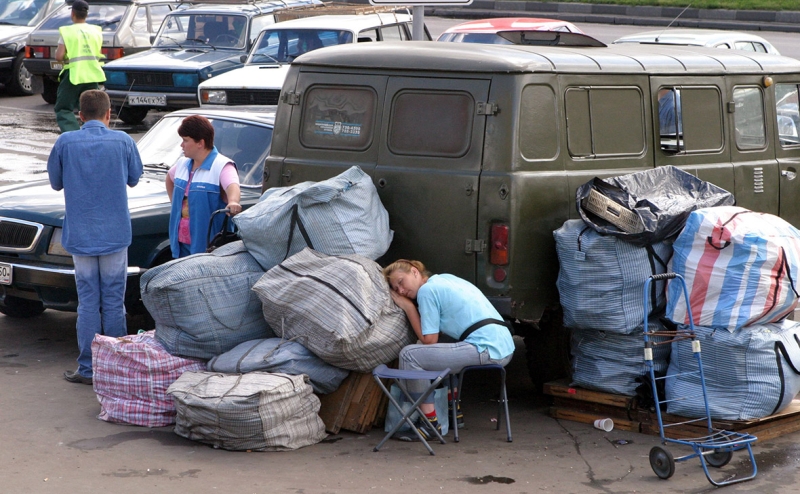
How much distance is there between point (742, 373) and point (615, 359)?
73 centimetres

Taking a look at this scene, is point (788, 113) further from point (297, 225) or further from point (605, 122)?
point (297, 225)

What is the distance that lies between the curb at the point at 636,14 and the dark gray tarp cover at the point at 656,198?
21907mm

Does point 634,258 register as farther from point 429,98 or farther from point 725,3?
point 725,3

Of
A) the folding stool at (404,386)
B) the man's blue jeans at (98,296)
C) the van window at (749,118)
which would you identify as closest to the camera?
the folding stool at (404,386)

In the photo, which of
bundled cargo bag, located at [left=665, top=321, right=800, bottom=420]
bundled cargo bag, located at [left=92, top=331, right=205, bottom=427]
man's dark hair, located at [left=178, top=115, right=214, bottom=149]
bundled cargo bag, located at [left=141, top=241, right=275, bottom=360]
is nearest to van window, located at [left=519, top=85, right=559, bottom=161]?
bundled cargo bag, located at [left=665, top=321, right=800, bottom=420]

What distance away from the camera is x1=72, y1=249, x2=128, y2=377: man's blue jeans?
6.62m

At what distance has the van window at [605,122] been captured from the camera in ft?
20.6

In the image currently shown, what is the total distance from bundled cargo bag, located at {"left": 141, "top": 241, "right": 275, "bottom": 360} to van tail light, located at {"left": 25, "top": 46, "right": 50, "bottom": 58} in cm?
1310

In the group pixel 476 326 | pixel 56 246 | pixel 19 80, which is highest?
pixel 476 326

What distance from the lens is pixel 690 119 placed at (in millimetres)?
6922

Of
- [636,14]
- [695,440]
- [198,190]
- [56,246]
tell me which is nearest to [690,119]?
[695,440]

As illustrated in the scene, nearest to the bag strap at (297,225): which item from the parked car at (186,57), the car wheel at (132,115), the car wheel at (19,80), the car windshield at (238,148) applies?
the car windshield at (238,148)

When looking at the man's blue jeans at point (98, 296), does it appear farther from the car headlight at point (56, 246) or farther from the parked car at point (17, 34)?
the parked car at point (17, 34)

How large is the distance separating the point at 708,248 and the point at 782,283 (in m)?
0.44
